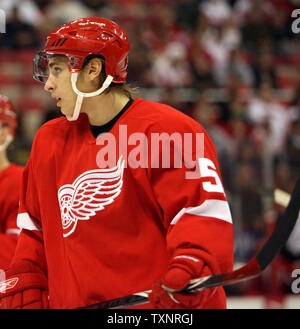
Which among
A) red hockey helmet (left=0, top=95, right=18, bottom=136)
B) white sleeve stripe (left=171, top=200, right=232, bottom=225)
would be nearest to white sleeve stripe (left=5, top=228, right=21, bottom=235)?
Result: red hockey helmet (left=0, top=95, right=18, bottom=136)

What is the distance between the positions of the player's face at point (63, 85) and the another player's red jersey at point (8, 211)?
93cm

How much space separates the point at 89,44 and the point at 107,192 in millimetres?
491

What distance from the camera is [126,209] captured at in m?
2.00

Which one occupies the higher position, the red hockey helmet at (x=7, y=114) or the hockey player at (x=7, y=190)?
the red hockey helmet at (x=7, y=114)

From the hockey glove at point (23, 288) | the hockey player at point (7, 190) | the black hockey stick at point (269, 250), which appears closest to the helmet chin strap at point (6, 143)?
the hockey player at point (7, 190)

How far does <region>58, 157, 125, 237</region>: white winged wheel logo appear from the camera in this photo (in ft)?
6.66

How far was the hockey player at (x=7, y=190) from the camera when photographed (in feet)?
9.18

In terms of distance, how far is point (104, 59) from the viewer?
6.97 ft

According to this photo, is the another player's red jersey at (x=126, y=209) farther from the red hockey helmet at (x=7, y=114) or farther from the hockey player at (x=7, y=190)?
the red hockey helmet at (x=7, y=114)

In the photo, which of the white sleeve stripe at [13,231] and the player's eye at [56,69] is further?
the white sleeve stripe at [13,231]

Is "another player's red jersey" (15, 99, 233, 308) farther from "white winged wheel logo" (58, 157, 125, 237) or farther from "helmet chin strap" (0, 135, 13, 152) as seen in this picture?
"helmet chin strap" (0, 135, 13, 152)

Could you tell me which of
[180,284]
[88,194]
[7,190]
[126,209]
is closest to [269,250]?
[180,284]

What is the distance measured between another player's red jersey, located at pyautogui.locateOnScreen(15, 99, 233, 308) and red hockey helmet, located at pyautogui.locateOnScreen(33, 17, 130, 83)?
0.17 meters

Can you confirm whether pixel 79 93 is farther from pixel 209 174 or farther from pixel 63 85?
pixel 209 174
